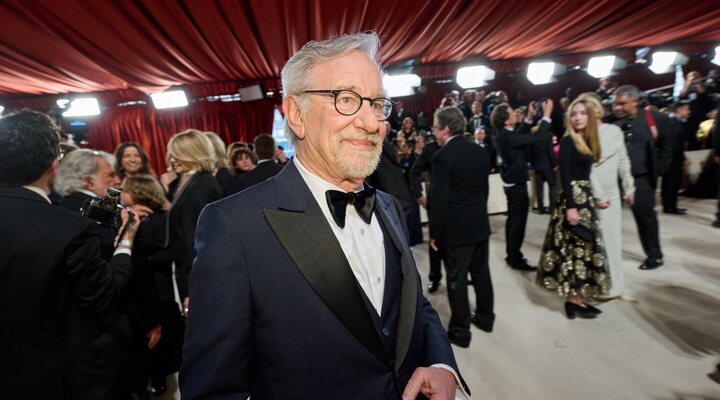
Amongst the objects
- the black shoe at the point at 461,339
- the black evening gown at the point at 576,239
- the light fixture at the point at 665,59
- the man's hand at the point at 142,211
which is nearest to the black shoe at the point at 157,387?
the man's hand at the point at 142,211

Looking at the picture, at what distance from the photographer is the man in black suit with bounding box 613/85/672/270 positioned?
4.12 metres

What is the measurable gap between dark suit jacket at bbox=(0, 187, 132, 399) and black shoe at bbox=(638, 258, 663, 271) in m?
4.92

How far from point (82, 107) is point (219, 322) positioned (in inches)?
371

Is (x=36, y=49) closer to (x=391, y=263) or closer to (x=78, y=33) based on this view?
(x=78, y=33)

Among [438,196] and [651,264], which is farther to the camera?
[651,264]

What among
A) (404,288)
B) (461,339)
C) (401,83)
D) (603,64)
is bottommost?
(461,339)

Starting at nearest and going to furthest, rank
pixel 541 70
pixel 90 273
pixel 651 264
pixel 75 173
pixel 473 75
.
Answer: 1. pixel 90 273
2. pixel 75 173
3. pixel 651 264
4. pixel 473 75
5. pixel 541 70

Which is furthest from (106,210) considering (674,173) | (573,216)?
(674,173)

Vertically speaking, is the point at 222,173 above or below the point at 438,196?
above

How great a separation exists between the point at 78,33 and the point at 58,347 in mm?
4744

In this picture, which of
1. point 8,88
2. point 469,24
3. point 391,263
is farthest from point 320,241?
point 8,88

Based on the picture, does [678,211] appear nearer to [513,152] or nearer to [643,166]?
[643,166]

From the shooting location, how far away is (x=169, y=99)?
818 cm

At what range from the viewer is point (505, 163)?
4.56m
